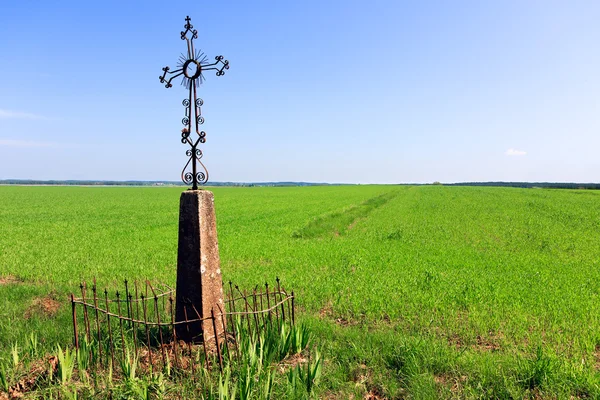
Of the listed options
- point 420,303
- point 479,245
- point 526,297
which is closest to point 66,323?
point 420,303

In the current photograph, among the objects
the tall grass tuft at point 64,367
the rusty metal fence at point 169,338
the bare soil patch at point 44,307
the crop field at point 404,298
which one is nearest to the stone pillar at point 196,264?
the rusty metal fence at point 169,338

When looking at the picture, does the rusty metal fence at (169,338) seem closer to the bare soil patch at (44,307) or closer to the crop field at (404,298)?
the crop field at (404,298)

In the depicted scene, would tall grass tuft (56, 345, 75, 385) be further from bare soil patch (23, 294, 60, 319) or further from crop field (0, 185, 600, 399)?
bare soil patch (23, 294, 60, 319)

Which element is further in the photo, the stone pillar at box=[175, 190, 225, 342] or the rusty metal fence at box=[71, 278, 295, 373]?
the stone pillar at box=[175, 190, 225, 342]

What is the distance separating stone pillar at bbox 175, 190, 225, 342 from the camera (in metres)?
4.80

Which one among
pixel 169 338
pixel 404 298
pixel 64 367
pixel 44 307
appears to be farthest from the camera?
pixel 404 298

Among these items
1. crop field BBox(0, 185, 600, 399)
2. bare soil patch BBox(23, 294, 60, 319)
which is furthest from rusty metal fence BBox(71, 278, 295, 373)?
bare soil patch BBox(23, 294, 60, 319)

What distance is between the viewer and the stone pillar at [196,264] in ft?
15.7

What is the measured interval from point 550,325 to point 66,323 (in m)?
8.89

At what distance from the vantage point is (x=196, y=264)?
15.8 feet

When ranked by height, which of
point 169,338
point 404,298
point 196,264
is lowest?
point 404,298

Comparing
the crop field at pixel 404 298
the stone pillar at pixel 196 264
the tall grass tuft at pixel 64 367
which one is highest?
the stone pillar at pixel 196 264

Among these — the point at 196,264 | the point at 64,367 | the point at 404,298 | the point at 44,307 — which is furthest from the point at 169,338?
the point at 404,298

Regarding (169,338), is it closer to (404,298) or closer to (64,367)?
(64,367)
